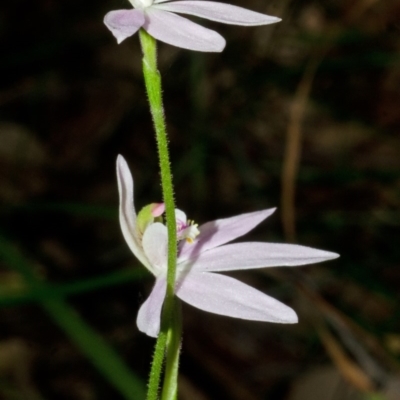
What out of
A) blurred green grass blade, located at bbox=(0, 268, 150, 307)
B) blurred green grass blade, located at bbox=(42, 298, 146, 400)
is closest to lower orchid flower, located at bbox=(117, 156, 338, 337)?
blurred green grass blade, located at bbox=(42, 298, 146, 400)

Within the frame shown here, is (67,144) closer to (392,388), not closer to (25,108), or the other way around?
(25,108)

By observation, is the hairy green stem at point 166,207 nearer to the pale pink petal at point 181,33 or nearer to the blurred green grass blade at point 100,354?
the pale pink petal at point 181,33

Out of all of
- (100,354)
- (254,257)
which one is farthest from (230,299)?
(100,354)

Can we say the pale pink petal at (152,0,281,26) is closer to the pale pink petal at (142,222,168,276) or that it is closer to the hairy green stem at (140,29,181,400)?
the hairy green stem at (140,29,181,400)

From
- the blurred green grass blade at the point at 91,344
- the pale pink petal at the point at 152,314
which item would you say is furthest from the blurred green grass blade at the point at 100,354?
the pale pink petal at the point at 152,314

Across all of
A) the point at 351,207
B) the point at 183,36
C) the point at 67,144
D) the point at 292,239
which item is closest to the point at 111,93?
the point at 67,144

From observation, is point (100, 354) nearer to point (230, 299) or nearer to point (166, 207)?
point (230, 299)
